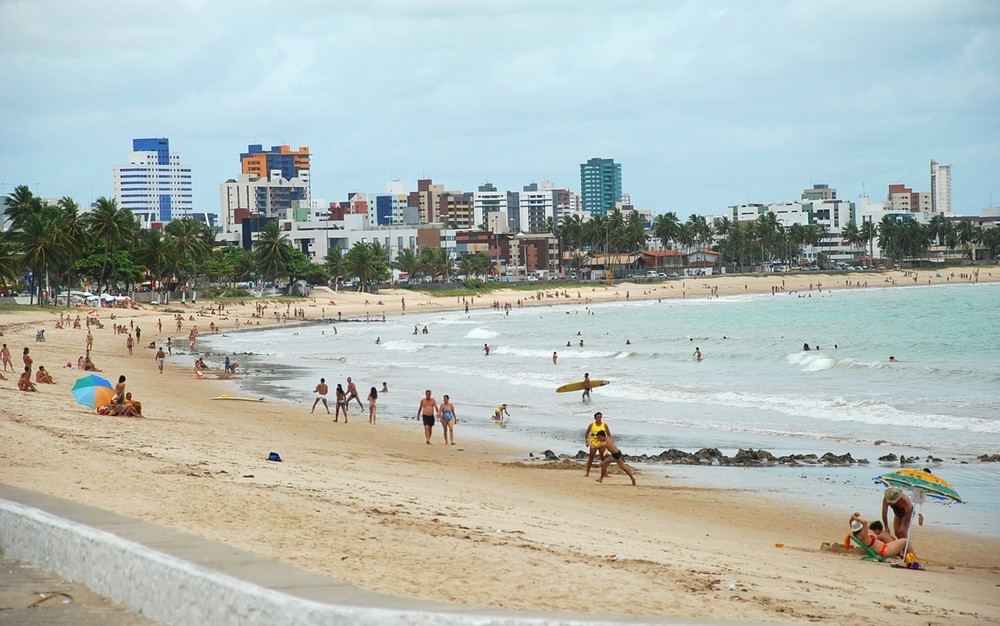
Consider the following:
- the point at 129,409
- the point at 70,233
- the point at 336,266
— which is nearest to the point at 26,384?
the point at 129,409

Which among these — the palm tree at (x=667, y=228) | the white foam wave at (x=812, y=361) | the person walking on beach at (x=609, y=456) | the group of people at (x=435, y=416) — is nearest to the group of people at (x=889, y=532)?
the person walking on beach at (x=609, y=456)

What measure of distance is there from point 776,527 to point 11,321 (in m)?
55.2

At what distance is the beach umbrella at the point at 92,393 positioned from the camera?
20.5 metres

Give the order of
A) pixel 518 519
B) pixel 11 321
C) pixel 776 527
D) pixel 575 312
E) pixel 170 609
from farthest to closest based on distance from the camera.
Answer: pixel 575 312 < pixel 11 321 < pixel 776 527 < pixel 518 519 < pixel 170 609

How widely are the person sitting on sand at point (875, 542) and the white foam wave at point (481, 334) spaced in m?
50.0

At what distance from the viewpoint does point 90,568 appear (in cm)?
594

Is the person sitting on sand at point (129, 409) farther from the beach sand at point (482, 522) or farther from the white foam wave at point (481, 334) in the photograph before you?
the white foam wave at point (481, 334)

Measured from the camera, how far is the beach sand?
7.23 metres

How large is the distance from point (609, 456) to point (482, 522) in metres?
6.45

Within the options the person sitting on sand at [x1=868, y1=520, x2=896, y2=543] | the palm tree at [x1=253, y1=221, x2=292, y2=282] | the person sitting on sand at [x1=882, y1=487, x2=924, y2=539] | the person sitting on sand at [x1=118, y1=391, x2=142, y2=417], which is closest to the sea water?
the person sitting on sand at [x1=882, y1=487, x2=924, y2=539]

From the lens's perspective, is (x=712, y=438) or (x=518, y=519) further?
(x=712, y=438)

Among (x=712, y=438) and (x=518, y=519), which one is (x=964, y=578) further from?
(x=712, y=438)

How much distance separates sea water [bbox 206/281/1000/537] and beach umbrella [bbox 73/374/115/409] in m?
6.49

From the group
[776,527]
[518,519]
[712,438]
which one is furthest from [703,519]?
[712,438]
